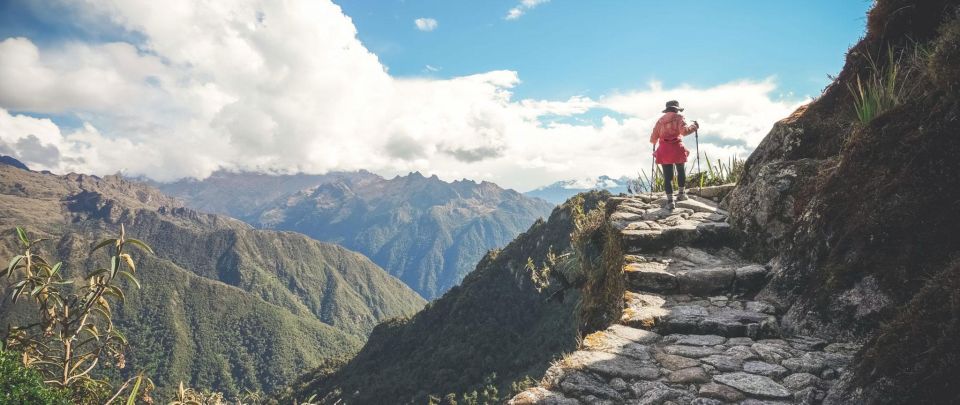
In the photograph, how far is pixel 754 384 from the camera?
13.6 feet

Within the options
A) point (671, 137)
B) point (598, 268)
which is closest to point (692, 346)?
point (598, 268)

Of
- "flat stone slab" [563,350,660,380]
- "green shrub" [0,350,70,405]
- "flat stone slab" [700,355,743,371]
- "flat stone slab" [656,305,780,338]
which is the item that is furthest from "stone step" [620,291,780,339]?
"green shrub" [0,350,70,405]

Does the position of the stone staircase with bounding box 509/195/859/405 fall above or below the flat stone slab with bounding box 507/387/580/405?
above

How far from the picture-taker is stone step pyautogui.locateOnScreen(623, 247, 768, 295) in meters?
6.53

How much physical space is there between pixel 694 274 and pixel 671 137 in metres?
Answer: 5.48

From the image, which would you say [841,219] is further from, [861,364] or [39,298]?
[39,298]

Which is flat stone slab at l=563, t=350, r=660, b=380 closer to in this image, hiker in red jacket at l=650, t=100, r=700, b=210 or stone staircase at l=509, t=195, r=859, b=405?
stone staircase at l=509, t=195, r=859, b=405

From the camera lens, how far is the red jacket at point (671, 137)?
440 inches

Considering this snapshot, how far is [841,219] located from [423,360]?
152 m

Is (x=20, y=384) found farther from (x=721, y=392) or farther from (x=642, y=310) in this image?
(x=642, y=310)

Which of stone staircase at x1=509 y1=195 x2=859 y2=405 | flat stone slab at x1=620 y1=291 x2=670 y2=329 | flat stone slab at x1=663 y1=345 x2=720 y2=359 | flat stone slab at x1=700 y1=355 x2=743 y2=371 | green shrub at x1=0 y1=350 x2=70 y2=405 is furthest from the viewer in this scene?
flat stone slab at x1=620 y1=291 x2=670 y2=329

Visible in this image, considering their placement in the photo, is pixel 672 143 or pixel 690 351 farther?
pixel 672 143

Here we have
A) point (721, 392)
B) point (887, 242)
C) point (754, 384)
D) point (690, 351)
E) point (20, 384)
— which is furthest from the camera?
point (690, 351)

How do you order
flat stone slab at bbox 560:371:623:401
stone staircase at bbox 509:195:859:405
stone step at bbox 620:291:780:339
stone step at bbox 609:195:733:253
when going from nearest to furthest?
1. stone staircase at bbox 509:195:859:405
2. flat stone slab at bbox 560:371:623:401
3. stone step at bbox 620:291:780:339
4. stone step at bbox 609:195:733:253
